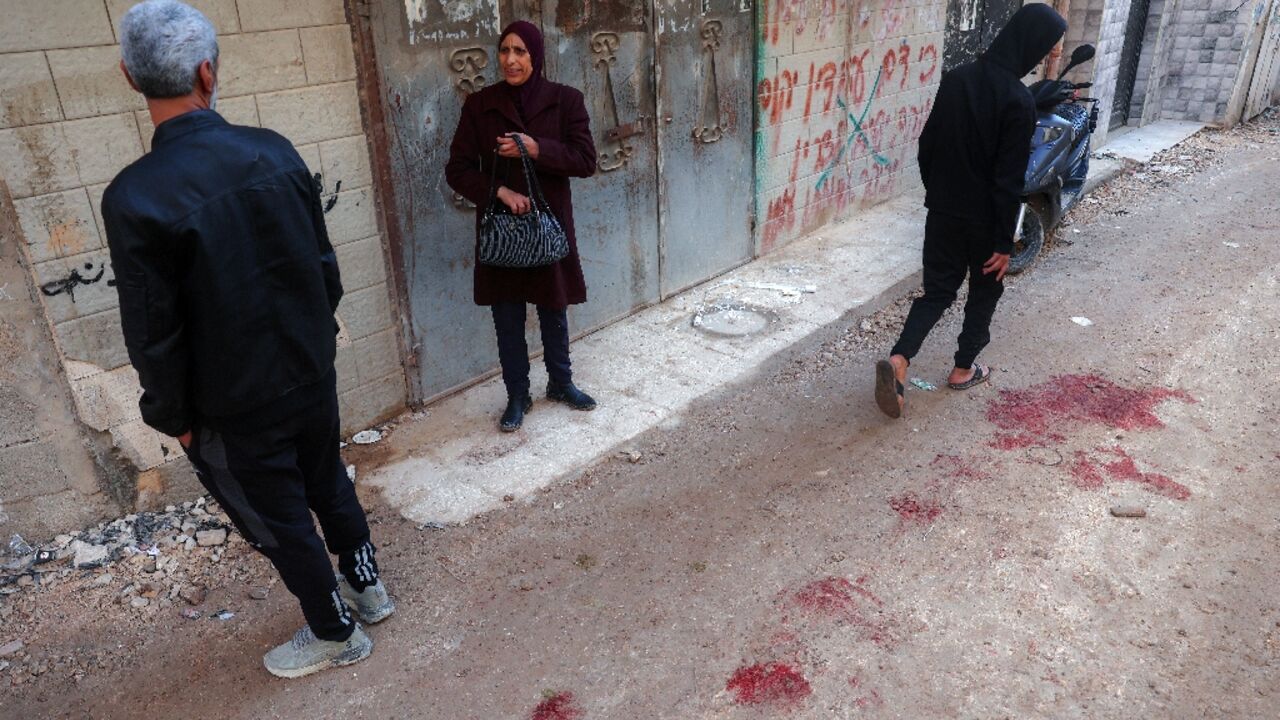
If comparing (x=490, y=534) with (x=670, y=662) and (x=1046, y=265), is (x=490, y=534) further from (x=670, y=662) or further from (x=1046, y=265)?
(x=1046, y=265)

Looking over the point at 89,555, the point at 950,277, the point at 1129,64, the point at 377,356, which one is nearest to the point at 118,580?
the point at 89,555

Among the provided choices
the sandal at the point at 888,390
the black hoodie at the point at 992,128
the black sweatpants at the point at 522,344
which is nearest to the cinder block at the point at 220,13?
the black sweatpants at the point at 522,344

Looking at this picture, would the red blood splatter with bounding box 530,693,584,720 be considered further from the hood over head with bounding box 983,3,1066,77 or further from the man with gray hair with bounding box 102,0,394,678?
the hood over head with bounding box 983,3,1066,77

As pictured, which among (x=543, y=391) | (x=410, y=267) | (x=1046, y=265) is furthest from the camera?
(x=1046, y=265)

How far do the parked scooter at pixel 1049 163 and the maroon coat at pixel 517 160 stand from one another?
11.3ft

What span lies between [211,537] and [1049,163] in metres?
5.44

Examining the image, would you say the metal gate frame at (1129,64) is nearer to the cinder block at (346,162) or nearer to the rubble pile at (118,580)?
the cinder block at (346,162)

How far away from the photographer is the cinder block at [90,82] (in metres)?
2.91

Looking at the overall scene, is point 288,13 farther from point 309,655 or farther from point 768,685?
point 768,685

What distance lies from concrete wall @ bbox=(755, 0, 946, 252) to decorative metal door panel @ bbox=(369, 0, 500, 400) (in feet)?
8.21

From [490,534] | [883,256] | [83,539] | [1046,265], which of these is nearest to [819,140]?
[883,256]

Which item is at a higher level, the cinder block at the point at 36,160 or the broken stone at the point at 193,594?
the cinder block at the point at 36,160

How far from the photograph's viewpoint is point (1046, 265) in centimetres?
622

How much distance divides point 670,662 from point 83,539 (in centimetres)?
228
